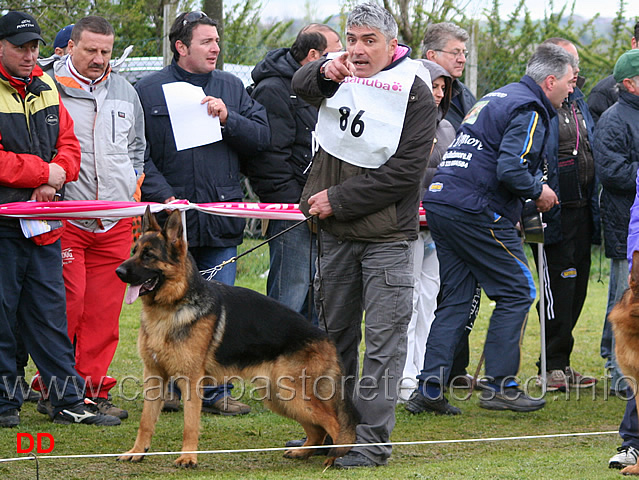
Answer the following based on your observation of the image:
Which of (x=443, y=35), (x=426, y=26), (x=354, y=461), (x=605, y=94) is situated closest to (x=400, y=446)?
(x=354, y=461)

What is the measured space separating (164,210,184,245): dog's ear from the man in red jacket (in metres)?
0.96

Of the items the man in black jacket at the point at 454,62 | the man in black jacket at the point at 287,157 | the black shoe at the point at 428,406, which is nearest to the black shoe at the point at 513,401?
the black shoe at the point at 428,406

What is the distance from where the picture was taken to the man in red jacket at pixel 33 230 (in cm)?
541

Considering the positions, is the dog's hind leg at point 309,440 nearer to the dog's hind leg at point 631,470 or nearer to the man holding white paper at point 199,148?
the man holding white paper at point 199,148

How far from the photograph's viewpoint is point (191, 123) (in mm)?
6371

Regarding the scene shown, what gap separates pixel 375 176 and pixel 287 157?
201cm

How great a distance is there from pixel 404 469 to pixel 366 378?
0.54m

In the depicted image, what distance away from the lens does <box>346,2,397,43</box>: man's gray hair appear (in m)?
4.88

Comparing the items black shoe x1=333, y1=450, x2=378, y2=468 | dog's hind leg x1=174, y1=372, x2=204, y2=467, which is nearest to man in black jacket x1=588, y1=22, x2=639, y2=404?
black shoe x1=333, y1=450, x2=378, y2=468

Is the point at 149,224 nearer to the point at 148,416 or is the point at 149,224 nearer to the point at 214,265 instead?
the point at 148,416

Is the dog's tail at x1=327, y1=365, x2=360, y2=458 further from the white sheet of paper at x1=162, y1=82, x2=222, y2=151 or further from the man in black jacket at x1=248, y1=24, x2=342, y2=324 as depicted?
the white sheet of paper at x1=162, y1=82, x2=222, y2=151

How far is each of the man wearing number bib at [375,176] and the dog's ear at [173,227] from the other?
746 millimetres

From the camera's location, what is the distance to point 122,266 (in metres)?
4.91

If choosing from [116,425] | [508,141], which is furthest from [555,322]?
[116,425]
